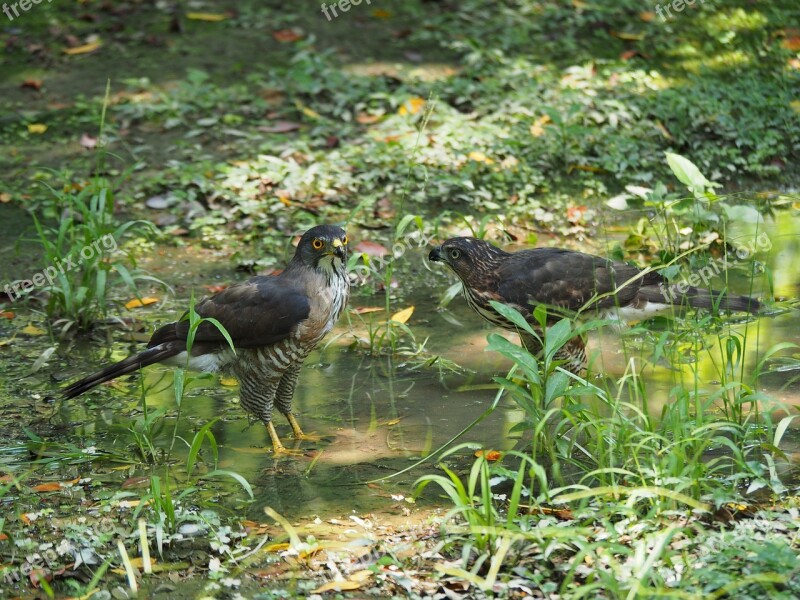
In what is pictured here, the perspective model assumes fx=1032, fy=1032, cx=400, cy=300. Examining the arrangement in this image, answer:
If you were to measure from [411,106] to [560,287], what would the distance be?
4.08 m

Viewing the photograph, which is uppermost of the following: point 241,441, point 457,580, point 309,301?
point 309,301

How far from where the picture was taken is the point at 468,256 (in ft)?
20.6

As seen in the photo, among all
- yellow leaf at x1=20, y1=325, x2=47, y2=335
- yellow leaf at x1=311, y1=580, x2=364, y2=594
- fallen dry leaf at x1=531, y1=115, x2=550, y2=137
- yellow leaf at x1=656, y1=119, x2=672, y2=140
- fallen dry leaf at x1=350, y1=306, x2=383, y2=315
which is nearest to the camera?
yellow leaf at x1=311, y1=580, x2=364, y2=594

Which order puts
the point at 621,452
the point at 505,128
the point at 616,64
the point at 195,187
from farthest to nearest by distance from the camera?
the point at 616,64 < the point at 505,128 < the point at 195,187 < the point at 621,452

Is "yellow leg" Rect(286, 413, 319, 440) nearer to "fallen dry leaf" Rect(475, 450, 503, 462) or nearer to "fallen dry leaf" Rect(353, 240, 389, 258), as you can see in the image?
"fallen dry leaf" Rect(475, 450, 503, 462)

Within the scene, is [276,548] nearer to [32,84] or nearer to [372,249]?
[372,249]

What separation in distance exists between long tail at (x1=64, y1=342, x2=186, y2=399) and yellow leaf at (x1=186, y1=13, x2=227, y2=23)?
654 centimetres

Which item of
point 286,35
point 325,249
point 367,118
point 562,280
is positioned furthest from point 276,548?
point 286,35

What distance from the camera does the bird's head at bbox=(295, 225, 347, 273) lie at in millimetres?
5711

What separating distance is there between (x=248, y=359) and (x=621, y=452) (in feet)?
7.35

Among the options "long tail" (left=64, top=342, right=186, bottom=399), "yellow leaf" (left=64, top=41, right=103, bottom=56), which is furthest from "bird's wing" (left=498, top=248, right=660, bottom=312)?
"yellow leaf" (left=64, top=41, right=103, bottom=56)

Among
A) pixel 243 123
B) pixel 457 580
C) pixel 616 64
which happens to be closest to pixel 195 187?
pixel 243 123

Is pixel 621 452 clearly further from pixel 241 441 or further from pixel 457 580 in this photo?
pixel 241 441

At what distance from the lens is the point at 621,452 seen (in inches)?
179
